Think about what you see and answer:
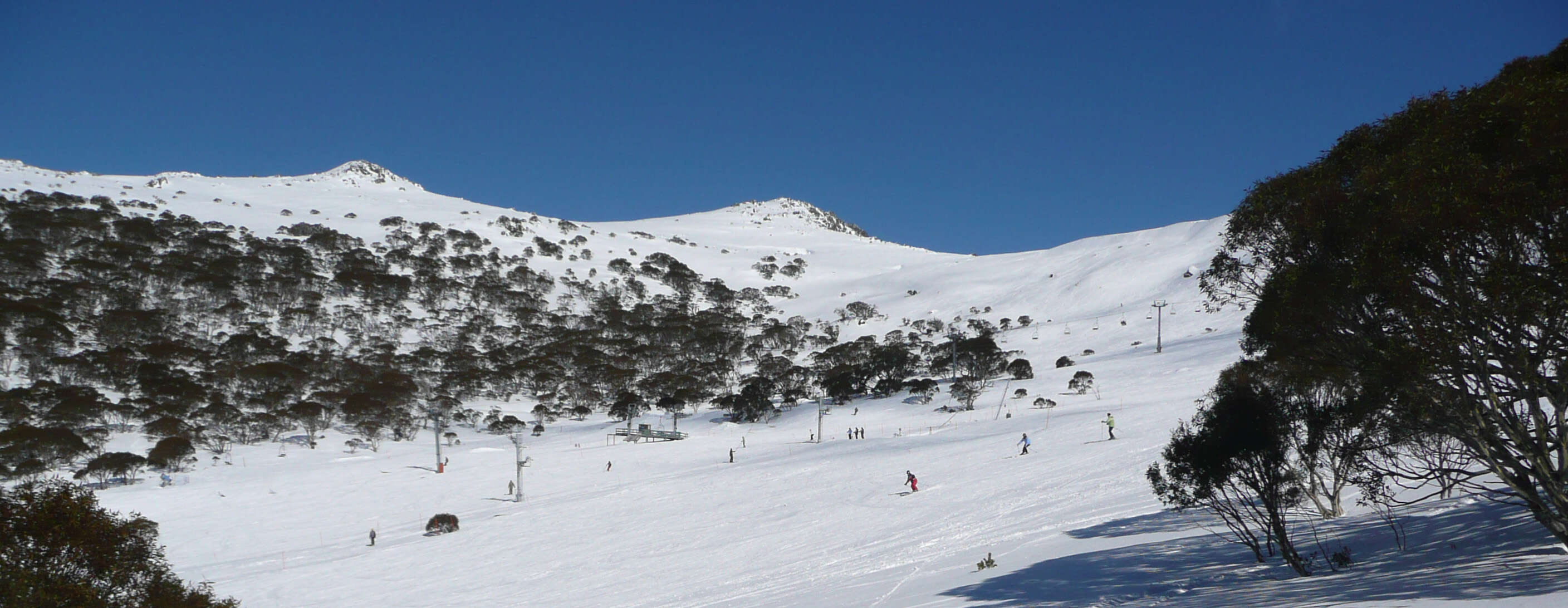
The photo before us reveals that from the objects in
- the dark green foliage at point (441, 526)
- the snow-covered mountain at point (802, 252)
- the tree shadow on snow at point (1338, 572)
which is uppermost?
the snow-covered mountain at point (802, 252)

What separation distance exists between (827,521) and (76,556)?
1685cm

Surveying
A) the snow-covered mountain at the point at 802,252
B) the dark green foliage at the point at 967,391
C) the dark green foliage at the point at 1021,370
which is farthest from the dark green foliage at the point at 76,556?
the snow-covered mountain at the point at 802,252

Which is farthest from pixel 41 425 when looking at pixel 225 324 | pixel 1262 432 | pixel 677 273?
pixel 677 273

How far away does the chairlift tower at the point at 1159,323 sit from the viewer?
2401 inches

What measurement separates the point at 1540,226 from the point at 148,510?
45.5 m

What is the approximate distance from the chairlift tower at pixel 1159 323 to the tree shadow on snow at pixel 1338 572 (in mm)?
48673

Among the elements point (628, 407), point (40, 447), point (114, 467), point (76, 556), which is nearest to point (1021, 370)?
point (628, 407)

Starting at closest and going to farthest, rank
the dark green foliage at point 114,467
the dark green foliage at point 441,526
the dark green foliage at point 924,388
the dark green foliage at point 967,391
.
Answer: the dark green foliage at point 441,526
the dark green foliage at point 114,467
the dark green foliage at point 967,391
the dark green foliage at point 924,388

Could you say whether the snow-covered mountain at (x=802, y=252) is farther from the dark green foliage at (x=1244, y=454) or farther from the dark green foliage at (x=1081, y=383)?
the dark green foliage at (x=1244, y=454)

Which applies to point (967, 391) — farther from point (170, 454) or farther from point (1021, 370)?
point (170, 454)

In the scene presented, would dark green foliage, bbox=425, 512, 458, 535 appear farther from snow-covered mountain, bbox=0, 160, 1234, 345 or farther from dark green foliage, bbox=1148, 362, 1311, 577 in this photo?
snow-covered mountain, bbox=0, 160, 1234, 345

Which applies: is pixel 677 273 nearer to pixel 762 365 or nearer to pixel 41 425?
pixel 762 365

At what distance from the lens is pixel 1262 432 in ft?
36.3

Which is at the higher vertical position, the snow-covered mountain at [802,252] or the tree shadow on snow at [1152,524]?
the snow-covered mountain at [802,252]
